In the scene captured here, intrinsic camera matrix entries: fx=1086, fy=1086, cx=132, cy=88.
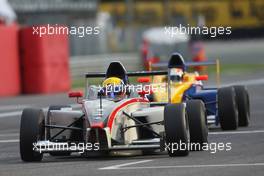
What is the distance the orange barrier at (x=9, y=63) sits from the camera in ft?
98.4

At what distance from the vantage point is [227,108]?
55.8 feet

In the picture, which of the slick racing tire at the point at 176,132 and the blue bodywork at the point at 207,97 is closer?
the slick racing tire at the point at 176,132

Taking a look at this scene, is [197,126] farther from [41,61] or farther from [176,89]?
[41,61]

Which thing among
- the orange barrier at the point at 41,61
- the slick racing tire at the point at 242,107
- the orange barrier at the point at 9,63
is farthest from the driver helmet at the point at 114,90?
the orange barrier at the point at 41,61

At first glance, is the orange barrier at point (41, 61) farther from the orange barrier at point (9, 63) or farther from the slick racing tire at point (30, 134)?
the slick racing tire at point (30, 134)

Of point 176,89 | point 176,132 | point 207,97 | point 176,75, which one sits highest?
point 176,75

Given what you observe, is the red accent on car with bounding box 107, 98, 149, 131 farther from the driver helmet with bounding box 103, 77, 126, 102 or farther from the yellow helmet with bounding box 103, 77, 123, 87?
the yellow helmet with bounding box 103, 77, 123, 87

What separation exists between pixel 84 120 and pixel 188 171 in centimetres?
262

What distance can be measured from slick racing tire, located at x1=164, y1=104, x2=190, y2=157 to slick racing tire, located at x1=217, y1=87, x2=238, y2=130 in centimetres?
350

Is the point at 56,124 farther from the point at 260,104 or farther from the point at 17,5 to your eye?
the point at 17,5

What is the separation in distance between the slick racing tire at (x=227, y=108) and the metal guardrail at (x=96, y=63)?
60.6ft

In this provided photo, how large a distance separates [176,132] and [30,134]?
6.16ft

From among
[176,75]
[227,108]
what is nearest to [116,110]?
[227,108]

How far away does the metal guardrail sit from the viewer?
35719 mm
